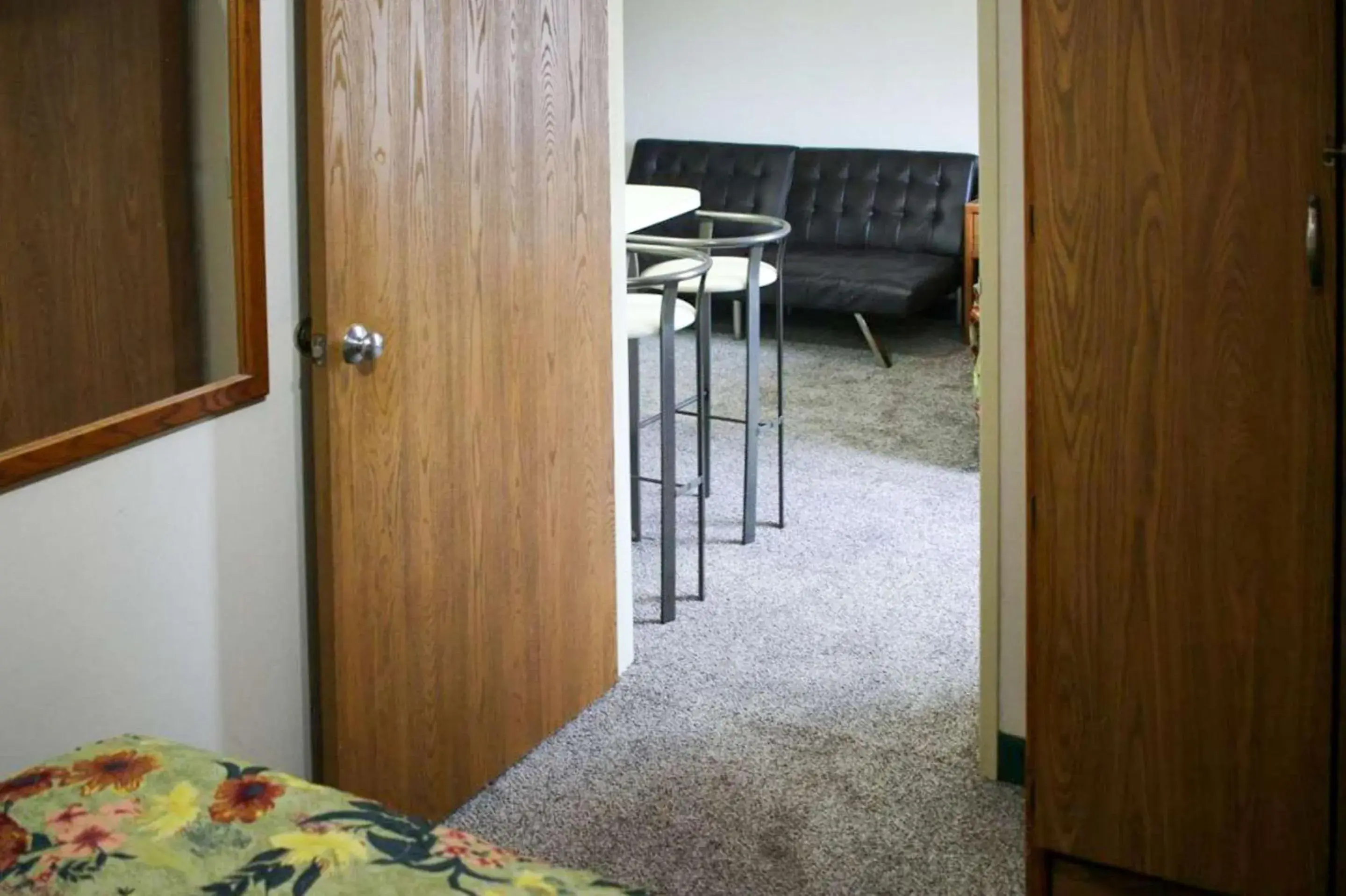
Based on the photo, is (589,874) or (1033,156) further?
(1033,156)

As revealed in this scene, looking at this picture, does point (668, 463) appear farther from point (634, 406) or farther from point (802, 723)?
point (802, 723)

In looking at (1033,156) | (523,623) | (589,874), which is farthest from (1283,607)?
(523,623)

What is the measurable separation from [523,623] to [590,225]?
0.79 meters

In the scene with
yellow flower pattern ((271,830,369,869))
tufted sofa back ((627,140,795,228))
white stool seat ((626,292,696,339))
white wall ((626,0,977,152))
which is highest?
white wall ((626,0,977,152))

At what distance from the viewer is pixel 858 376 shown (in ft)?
21.9

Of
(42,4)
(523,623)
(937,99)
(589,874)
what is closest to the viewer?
(589,874)

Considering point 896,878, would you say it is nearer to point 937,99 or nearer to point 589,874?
point 589,874

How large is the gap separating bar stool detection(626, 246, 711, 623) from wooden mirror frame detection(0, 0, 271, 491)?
1252 mm

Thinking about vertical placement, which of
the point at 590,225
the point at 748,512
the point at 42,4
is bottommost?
the point at 748,512

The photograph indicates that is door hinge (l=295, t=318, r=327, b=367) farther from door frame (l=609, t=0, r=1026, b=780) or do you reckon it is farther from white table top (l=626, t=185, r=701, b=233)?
white table top (l=626, t=185, r=701, b=233)

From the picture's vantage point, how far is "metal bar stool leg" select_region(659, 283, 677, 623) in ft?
12.9

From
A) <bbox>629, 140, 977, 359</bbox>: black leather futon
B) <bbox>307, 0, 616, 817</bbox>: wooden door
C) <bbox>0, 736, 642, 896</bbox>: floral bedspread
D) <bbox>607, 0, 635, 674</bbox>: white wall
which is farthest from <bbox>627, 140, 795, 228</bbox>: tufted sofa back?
<bbox>0, 736, 642, 896</bbox>: floral bedspread

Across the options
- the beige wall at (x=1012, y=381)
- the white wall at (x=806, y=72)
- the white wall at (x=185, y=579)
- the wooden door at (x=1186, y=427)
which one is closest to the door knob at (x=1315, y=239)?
the wooden door at (x=1186, y=427)

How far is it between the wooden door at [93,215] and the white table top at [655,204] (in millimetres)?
2101
